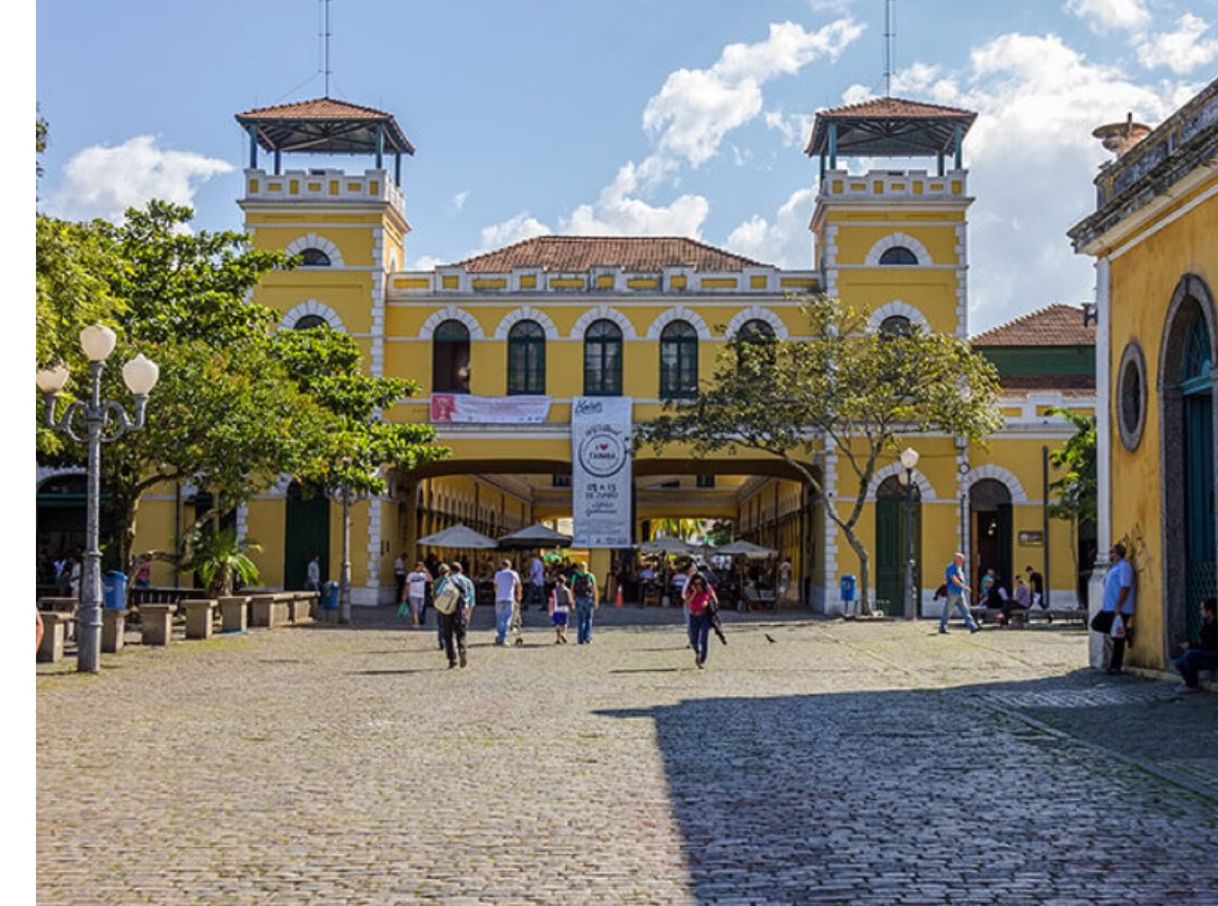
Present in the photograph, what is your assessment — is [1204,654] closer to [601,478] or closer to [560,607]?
[560,607]

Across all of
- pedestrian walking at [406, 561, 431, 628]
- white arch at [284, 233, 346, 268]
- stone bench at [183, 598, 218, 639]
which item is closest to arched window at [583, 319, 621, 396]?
white arch at [284, 233, 346, 268]

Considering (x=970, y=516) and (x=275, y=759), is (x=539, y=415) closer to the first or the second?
(x=970, y=516)

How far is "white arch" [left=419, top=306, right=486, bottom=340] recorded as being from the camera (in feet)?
135

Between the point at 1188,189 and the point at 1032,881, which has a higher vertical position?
the point at 1188,189

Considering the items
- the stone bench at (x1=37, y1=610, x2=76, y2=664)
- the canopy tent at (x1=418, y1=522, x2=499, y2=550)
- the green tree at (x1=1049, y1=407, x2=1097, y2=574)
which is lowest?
the stone bench at (x1=37, y1=610, x2=76, y2=664)

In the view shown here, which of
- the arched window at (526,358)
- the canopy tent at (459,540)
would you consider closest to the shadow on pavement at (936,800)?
the canopy tent at (459,540)

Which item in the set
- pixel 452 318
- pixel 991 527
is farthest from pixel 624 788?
pixel 991 527

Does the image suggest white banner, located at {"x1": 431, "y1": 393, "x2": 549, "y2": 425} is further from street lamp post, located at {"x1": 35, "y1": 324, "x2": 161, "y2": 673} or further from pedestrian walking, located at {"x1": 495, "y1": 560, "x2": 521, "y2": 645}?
street lamp post, located at {"x1": 35, "y1": 324, "x2": 161, "y2": 673}

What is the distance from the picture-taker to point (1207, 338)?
16297 millimetres

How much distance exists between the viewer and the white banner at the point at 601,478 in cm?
3972

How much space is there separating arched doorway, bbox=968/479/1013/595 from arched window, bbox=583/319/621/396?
940cm

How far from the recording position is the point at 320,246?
4106 cm

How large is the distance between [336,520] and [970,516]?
15953 mm
